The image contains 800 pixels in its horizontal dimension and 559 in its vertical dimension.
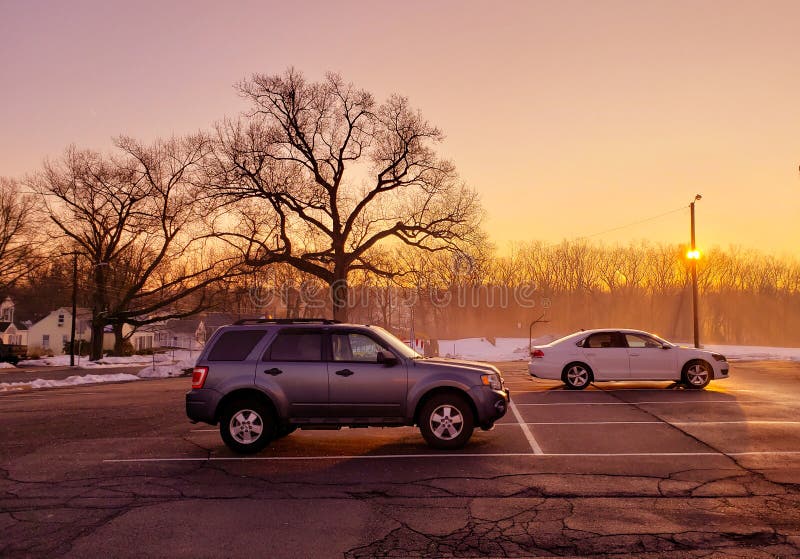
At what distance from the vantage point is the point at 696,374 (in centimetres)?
1650

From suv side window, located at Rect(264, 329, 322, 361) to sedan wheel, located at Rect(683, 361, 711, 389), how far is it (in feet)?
36.2

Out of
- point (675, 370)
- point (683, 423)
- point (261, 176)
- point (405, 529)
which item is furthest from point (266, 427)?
point (261, 176)

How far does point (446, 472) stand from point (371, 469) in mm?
977

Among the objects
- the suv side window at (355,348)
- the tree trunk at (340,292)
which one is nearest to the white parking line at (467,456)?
the suv side window at (355,348)

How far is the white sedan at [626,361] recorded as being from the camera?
1650 cm

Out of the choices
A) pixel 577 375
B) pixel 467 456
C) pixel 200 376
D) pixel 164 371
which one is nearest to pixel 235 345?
pixel 200 376

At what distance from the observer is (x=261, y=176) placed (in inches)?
1471

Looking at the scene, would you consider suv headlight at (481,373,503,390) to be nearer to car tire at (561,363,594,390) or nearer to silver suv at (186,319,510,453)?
silver suv at (186,319,510,453)

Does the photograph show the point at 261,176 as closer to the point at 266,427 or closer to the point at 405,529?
the point at 266,427

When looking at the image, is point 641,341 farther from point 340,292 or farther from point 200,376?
point 340,292

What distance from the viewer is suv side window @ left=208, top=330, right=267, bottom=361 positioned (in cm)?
965

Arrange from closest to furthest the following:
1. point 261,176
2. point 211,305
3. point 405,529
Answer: point 405,529, point 261,176, point 211,305

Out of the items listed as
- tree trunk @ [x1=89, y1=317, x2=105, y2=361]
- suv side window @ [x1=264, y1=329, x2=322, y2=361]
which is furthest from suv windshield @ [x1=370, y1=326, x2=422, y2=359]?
tree trunk @ [x1=89, y1=317, x2=105, y2=361]

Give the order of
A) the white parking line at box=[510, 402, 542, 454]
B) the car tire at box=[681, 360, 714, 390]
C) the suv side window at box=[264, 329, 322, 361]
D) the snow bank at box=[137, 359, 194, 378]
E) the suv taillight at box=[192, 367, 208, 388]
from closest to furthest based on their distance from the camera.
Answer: the white parking line at box=[510, 402, 542, 454], the suv taillight at box=[192, 367, 208, 388], the suv side window at box=[264, 329, 322, 361], the car tire at box=[681, 360, 714, 390], the snow bank at box=[137, 359, 194, 378]
